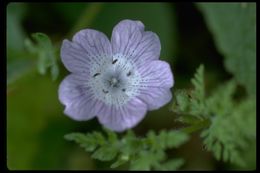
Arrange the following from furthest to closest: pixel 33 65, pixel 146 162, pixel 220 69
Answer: pixel 220 69
pixel 33 65
pixel 146 162

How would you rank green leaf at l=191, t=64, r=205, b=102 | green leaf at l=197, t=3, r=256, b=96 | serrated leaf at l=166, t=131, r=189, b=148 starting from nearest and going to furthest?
serrated leaf at l=166, t=131, r=189, b=148
green leaf at l=191, t=64, r=205, b=102
green leaf at l=197, t=3, r=256, b=96

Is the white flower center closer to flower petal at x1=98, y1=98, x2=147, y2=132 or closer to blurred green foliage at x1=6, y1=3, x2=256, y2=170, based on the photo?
flower petal at x1=98, y1=98, x2=147, y2=132

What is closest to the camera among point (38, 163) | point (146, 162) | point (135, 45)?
point (146, 162)

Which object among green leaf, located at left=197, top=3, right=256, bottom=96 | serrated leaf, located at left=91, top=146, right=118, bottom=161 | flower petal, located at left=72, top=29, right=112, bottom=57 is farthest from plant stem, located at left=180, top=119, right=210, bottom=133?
green leaf, located at left=197, top=3, right=256, bottom=96

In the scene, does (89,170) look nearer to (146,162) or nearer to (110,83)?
(110,83)

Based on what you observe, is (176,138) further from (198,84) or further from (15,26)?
(15,26)

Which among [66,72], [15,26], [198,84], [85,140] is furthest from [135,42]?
[15,26]

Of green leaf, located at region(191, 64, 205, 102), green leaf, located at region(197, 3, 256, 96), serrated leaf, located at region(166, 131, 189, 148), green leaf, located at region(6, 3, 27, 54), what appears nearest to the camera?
serrated leaf, located at region(166, 131, 189, 148)
